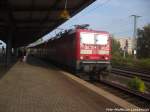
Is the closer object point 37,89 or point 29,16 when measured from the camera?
point 37,89

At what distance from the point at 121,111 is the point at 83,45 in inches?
452

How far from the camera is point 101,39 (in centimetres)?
2105

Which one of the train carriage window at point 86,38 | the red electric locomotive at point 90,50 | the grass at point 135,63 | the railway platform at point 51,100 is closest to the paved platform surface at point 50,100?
the railway platform at point 51,100

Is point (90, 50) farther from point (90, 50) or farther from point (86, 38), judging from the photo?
point (86, 38)

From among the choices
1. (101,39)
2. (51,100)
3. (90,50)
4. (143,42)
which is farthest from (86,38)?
(143,42)

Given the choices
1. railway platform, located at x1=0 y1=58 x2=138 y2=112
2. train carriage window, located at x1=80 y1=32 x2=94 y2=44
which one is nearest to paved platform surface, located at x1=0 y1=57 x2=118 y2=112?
railway platform, located at x1=0 y1=58 x2=138 y2=112

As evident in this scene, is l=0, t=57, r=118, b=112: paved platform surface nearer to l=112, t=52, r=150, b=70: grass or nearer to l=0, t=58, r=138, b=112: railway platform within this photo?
l=0, t=58, r=138, b=112: railway platform

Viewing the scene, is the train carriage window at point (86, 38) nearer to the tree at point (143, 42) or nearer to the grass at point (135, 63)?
the grass at point (135, 63)

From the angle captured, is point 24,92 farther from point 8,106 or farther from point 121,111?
point 121,111

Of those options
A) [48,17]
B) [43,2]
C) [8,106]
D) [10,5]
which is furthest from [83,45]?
[48,17]

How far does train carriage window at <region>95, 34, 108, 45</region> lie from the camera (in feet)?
68.5

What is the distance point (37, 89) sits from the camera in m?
14.0

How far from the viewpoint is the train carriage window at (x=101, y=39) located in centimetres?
2089

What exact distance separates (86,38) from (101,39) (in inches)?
38.0
